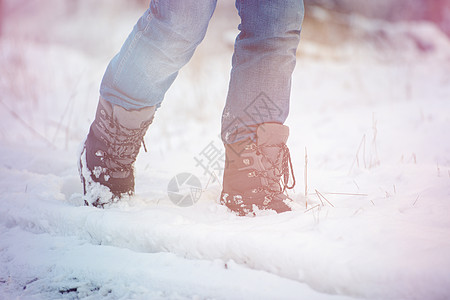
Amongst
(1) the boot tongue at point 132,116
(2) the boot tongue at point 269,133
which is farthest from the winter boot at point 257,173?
(1) the boot tongue at point 132,116

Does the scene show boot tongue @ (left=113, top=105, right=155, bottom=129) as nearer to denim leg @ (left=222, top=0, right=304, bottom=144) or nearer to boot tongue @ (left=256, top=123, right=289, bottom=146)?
denim leg @ (left=222, top=0, right=304, bottom=144)

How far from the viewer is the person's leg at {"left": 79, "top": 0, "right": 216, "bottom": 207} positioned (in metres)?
0.88

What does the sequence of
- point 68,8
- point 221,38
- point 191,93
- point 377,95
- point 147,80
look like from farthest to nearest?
1. point 68,8
2. point 221,38
3. point 191,93
4. point 377,95
5. point 147,80

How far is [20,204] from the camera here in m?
1.02

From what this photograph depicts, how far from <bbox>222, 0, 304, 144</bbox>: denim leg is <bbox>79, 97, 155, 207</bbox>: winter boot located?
287 mm

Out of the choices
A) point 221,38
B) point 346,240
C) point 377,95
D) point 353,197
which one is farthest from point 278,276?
point 221,38

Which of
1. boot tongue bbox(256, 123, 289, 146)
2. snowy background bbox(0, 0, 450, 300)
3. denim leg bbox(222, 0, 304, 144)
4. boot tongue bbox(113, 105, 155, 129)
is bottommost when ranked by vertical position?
snowy background bbox(0, 0, 450, 300)

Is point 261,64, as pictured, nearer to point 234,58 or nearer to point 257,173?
point 234,58

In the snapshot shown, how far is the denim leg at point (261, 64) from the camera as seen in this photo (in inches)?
36.9

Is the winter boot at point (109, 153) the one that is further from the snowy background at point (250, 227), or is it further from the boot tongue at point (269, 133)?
the boot tongue at point (269, 133)

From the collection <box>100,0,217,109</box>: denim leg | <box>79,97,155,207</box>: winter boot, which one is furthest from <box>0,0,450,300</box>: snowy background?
<box>100,0,217,109</box>: denim leg

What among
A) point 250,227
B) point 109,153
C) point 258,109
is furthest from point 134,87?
point 250,227

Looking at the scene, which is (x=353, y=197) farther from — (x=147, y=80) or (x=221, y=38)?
(x=221, y=38)

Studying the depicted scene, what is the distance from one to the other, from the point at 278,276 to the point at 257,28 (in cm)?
71
